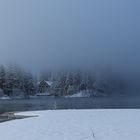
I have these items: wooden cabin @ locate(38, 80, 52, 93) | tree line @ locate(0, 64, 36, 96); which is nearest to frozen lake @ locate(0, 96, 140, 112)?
tree line @ locate(0, 64, 36, 96)

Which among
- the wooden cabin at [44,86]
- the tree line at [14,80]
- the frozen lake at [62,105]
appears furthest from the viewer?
the wooden cabin at [44,86]

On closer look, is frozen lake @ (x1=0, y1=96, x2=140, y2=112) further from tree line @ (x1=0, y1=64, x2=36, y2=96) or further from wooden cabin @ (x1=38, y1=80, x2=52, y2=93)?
wooden cabin @ (x1=38, y1=80, x2=52, y2=93)

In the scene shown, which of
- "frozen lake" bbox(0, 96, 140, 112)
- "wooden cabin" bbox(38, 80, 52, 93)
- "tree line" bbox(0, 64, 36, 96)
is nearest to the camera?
"frozen lake" bbox(0, 96, 140, 112)

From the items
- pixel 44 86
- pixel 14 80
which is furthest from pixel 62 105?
pixel 44 86

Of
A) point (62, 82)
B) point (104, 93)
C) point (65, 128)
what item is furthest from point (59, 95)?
point (65, 128)

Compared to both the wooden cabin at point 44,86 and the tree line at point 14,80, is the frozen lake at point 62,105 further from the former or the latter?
the wooden cabin at point 44,86

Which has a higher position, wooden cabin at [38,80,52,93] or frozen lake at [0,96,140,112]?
wooden cabin at [38,80,52,93]

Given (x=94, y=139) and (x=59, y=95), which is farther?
(x=59, y=95)

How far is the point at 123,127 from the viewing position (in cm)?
2088

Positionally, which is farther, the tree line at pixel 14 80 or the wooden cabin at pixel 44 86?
the wooden cabin at pixel 44 86

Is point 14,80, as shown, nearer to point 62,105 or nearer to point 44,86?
point 44,86

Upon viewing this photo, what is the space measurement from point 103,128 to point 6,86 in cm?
11768

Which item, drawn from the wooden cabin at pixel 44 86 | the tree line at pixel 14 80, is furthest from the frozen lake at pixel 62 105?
the wooden cabin at pixel 44 86

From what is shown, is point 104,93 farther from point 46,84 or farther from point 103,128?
point 103,128
